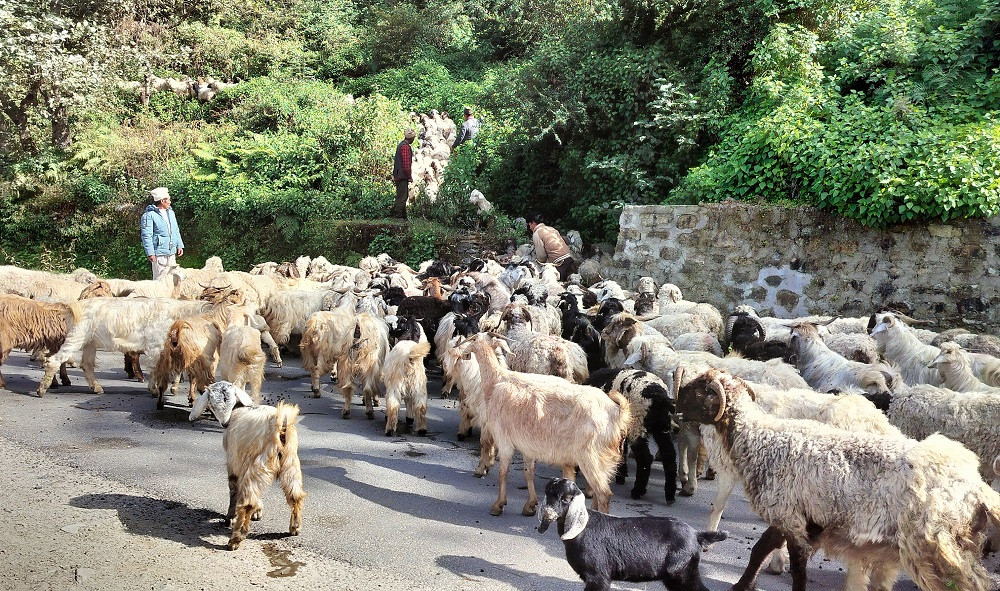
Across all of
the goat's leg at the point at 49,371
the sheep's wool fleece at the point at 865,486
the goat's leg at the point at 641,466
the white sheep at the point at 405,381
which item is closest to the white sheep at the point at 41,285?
the goat's leg at the point at 49,371

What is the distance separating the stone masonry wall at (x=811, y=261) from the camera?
11477 millimetres

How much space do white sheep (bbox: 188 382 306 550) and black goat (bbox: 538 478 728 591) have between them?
1.98m

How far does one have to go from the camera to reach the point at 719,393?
5.20m

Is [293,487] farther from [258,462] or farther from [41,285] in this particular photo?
[41,285]

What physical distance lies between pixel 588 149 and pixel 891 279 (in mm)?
7166

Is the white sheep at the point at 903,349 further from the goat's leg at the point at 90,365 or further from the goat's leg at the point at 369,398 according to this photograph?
the goat's leg at the point at 90,365

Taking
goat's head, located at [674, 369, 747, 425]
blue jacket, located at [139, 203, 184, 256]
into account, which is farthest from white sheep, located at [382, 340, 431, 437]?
blue jacket, located at [139, 203, 184, 256]

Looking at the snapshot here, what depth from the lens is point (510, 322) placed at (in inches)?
356

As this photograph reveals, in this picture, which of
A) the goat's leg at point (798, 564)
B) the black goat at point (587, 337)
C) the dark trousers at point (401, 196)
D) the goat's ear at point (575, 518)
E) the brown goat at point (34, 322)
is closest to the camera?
the goat's ear at point (575, 518)

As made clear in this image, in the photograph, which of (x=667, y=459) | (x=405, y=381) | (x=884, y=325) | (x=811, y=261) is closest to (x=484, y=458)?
(x=405, y=381)

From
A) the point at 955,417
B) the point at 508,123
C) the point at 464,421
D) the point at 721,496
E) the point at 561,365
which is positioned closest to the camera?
the point at 721,496

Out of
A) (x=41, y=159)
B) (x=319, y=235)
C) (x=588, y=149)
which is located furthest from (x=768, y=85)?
(x=41, y=159)

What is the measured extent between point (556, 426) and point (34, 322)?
21.7 feet

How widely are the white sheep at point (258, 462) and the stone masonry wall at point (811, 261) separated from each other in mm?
9236
